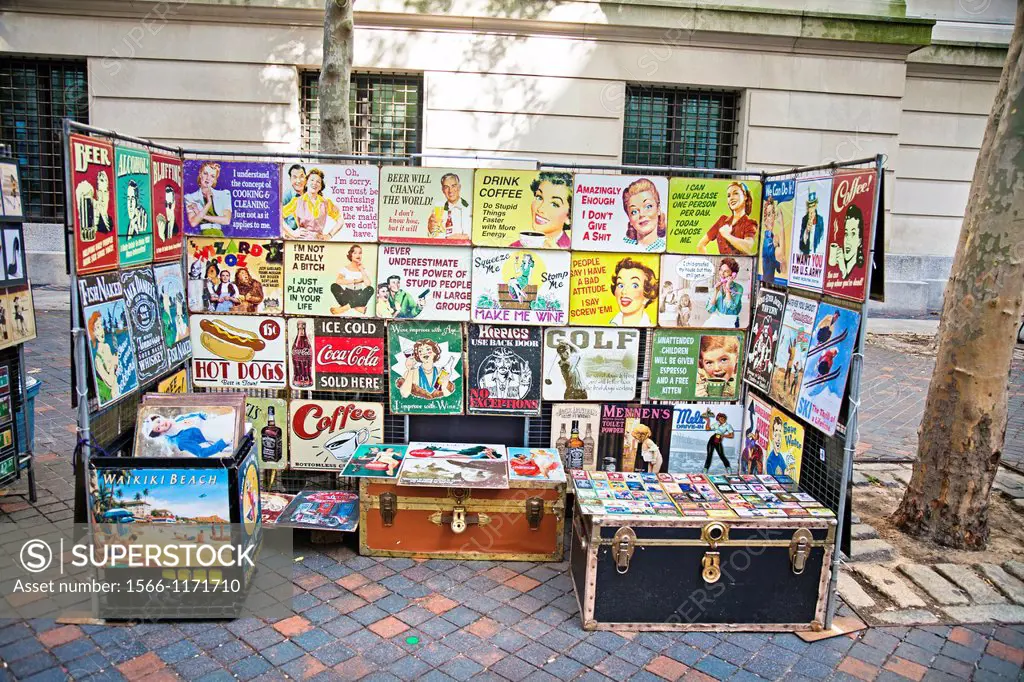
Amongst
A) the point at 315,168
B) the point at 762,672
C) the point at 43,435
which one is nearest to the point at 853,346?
the point at 762,672

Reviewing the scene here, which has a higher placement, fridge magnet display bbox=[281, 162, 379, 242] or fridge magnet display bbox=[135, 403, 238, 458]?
fridge magnet display bbox=[281, 162, 379, 242]

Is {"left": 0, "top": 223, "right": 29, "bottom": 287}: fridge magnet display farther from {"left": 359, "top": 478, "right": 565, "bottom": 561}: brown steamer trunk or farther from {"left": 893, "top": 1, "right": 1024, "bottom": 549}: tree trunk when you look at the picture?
{"left": 893, "top": 1, "right": 1024, "bottom": 549}: tree trunk

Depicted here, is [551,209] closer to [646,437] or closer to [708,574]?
[646,437]

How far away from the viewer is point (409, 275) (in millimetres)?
6305

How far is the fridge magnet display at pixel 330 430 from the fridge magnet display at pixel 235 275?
35.3 inches

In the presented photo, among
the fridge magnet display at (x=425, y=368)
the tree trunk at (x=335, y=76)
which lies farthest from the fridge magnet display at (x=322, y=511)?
the tree trunk at (x=335, y=76)

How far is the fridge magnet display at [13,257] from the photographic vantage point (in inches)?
240

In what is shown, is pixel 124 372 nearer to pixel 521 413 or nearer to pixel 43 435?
pixel 521 413

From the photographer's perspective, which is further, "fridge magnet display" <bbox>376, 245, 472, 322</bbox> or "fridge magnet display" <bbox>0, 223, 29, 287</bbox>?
"fridge magnet display" <bbox>376, 245, 472, 322</bbox>

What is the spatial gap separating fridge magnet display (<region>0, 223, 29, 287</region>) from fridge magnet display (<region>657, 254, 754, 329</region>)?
5.30 m

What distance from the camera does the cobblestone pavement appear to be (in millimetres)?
4332

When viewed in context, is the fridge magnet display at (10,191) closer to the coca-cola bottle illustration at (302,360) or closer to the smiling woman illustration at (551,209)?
the coca-cola bottle illustration at (302,360)

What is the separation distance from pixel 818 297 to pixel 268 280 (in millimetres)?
4280

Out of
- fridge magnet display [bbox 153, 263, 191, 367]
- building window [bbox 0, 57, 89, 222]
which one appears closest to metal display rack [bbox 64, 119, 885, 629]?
fridge magnet display [bbox 153, 263, 191, 367]
